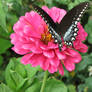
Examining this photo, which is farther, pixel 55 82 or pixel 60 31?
pixel 55 82

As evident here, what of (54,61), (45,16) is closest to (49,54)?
(54,61)

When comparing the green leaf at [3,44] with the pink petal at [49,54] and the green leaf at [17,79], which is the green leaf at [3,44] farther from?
the pink petal at [49,54]

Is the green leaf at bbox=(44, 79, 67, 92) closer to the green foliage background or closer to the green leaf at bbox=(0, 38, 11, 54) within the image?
the green foliage background

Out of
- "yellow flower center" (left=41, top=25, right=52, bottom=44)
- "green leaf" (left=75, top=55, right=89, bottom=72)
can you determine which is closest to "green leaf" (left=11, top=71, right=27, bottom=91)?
"yellow flower center" (left=41, top=25, right=52, bottom=44)

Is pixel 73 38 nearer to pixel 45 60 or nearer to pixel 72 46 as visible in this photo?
pixel 72 46

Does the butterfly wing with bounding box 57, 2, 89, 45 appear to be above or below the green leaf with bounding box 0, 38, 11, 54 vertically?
above

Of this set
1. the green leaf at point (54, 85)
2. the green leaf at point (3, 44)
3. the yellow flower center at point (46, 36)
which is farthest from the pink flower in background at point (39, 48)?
the green leaf at point (3, 44)

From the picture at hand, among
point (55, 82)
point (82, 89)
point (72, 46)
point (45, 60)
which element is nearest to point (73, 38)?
point (72, 46)

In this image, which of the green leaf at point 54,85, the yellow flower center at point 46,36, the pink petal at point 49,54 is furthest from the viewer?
the green leaf at point 54,85
